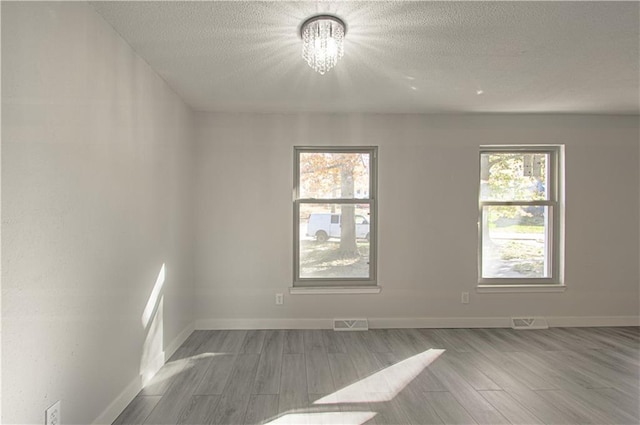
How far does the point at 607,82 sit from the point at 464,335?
2.66 meters

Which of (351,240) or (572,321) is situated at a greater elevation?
(351,240)

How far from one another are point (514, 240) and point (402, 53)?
2.70 m

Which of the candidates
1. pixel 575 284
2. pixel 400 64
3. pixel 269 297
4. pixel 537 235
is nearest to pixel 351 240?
pixel 269 297

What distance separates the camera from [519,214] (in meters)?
3.77

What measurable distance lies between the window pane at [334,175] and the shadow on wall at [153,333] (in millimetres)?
1737

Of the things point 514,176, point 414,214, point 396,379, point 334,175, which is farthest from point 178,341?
point 514,176

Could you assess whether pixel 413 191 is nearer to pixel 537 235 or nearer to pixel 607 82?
pixel 537 235

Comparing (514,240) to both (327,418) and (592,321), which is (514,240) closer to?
(592,321)

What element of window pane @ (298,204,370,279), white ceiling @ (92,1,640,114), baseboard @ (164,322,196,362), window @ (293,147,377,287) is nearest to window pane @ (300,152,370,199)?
window @ (293,147,377,287)

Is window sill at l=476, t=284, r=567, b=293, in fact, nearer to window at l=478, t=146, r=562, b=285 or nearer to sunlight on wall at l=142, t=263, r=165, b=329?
window at l=478, t=146, r=562, b=285

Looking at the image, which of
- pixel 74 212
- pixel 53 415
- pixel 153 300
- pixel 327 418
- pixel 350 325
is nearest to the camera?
pixel 53 415

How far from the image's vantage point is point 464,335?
343 centimetres

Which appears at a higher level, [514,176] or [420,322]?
[514,176]

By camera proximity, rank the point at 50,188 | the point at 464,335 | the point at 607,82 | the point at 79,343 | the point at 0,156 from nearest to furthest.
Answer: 1. the point at 0,156
2. the point at 50,188
3. the point at 79,343
4. the point at 607,82
5. the point at 464,335
